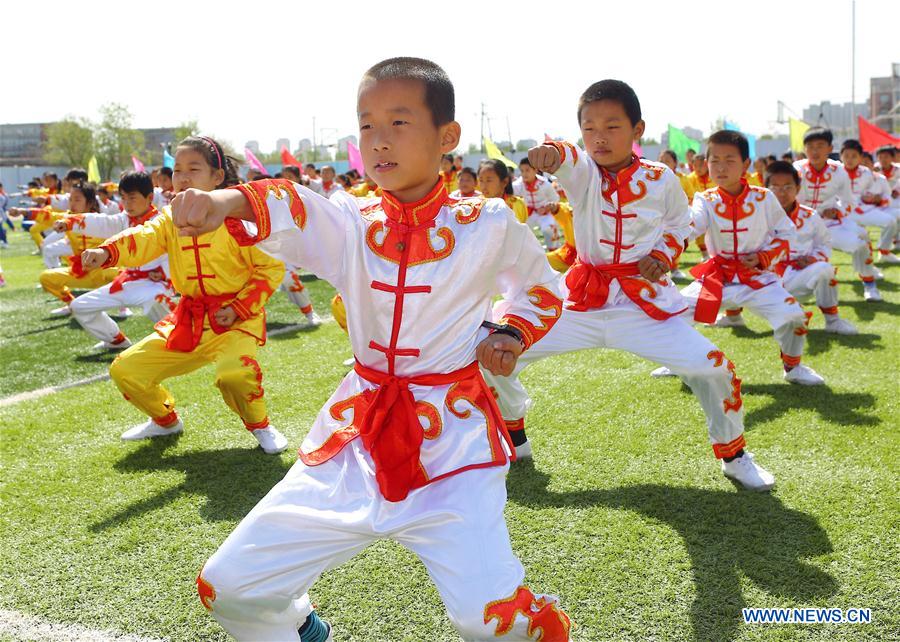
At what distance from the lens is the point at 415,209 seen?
97.6 inches

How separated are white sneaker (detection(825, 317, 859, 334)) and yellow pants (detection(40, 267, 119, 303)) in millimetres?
7672

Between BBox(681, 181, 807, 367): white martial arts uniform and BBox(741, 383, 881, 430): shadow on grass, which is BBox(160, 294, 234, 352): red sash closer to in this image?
BBox(681, 181, 807, 367): white martial arts uniform

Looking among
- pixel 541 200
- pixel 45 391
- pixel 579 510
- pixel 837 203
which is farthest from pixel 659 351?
pixel 541 200

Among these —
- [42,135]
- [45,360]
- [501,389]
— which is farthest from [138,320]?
[42,135]

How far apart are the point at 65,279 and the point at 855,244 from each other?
916 centimetres

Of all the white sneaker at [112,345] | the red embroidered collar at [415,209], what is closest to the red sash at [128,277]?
the white sneaker at [112,345]

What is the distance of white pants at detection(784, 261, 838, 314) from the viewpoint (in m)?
7.52

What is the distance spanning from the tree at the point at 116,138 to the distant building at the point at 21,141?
15.9 m

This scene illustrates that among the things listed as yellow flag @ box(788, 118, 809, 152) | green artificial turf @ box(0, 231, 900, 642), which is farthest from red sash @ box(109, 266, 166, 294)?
yellow flag @ box(788, 118, 809, 152)

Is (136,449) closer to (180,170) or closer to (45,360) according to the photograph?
(180,170)

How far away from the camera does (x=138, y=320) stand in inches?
392

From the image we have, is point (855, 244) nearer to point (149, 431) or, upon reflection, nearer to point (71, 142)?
point (149, 431)

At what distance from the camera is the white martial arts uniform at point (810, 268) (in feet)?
24.7

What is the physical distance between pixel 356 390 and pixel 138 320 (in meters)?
8.27
